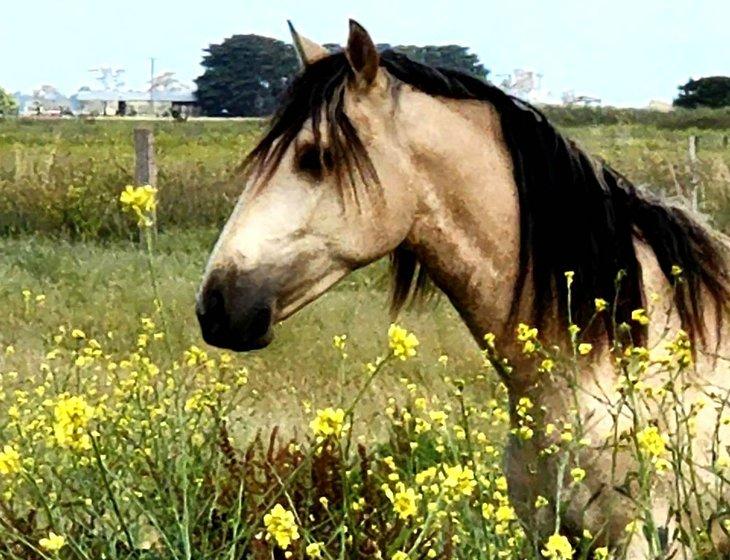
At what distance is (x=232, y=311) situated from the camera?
2.87m

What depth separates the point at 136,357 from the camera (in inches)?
134

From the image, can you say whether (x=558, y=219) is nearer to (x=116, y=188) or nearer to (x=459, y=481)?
(x=459, y=481)

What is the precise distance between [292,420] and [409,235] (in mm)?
3587

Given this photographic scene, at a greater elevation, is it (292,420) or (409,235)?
(409,235)

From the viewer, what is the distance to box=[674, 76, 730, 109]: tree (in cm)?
3969

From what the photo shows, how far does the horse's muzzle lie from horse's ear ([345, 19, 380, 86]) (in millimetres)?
513

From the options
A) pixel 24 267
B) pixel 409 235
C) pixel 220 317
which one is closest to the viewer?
pixel 220 317

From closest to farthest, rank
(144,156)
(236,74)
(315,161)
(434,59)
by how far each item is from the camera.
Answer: (315,161) < (434,59) < (144,156) < (236,74)

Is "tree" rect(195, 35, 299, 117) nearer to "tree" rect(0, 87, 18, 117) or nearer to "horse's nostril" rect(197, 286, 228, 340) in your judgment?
"horse's nostril" rect(197, 286, 228, 340)

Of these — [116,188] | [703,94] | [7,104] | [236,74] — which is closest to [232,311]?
[116,188]

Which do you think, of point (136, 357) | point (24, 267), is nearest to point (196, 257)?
point (24, 267)

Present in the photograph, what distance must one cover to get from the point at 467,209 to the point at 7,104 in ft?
193

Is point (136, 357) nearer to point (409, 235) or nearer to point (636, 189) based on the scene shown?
point (409, 235)

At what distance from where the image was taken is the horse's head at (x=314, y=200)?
2.88 meters
